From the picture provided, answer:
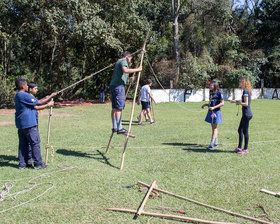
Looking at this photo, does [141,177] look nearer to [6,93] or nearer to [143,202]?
[143,202]

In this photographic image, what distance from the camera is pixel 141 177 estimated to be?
547 cm

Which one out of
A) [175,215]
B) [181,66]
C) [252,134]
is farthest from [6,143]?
[181,66]

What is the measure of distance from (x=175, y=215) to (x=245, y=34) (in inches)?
1379

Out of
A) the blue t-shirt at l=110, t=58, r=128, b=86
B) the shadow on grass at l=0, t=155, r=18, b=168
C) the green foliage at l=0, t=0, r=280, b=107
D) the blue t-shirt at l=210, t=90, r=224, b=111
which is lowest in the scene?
the shadow on grass at l=0, t=155, r=18, b=168

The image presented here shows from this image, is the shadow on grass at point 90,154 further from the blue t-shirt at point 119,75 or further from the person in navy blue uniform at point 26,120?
the blue t-shirt at point 119,75

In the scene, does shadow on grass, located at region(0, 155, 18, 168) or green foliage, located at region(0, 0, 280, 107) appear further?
green foliage, located at region(0, 0, 280, 107)

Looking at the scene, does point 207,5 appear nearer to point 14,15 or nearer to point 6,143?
point 14,15

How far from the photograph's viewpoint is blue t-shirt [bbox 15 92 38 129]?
5832 mm

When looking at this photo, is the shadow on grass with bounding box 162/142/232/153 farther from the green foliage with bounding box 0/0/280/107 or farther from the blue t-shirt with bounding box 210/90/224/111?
the green foliage with bounding box 0/0/280/107

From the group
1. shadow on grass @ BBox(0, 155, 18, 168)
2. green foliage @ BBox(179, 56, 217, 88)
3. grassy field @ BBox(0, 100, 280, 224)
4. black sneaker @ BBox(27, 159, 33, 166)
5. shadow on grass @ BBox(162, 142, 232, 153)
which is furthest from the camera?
green foliage @ BBox(179, 56, 217, 88)

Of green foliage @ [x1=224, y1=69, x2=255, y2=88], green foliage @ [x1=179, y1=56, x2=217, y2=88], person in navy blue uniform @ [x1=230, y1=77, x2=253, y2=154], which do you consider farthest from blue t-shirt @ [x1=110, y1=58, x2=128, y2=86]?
green foliage @ [x1=224, y1=69, x2=255, y2=88]

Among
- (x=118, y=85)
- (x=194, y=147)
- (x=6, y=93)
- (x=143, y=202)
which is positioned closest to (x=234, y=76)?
(x=6, y=93)

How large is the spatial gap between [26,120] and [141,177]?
2.64m

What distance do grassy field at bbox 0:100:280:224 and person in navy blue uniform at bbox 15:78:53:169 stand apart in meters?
0.31
